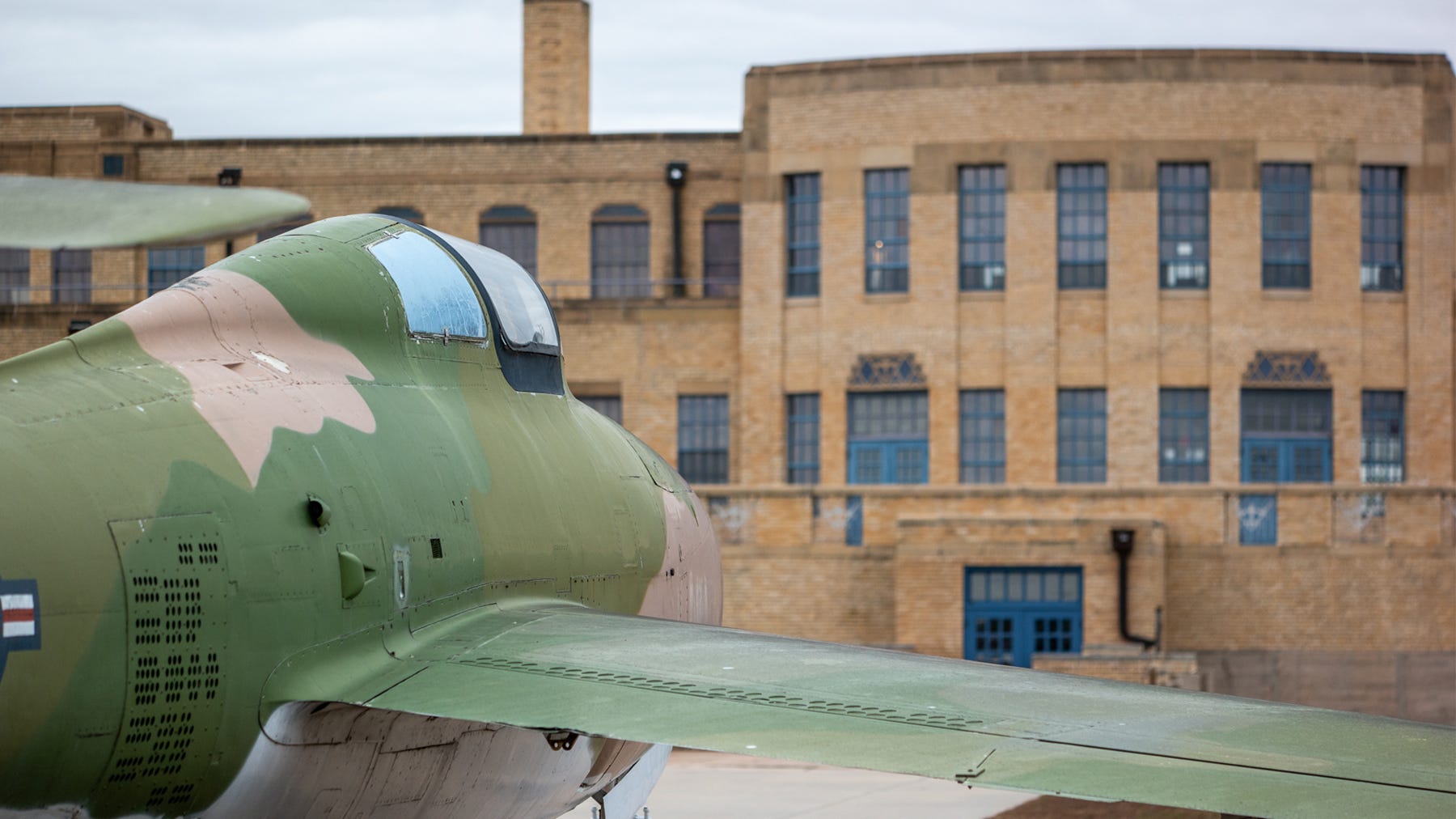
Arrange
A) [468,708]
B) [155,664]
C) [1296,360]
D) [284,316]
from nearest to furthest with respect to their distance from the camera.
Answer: [155,664] → [468,708] → [284,316] → [1296,360]

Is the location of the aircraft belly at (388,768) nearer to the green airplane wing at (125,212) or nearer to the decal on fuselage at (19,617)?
the decal on fuselage at (19,617)

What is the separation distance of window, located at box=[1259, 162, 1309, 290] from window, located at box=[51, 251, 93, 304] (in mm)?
28284

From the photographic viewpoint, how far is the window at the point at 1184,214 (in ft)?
146

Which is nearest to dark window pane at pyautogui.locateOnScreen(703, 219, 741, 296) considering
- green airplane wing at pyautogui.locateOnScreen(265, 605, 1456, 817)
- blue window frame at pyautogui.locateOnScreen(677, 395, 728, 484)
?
blue window frame at pyautogui.locateOnScreen(677, 395, 728, 484)

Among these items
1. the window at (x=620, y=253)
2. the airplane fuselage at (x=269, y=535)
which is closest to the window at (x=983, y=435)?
the window at (x=620, y=253)

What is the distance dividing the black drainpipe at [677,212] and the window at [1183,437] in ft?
42.1

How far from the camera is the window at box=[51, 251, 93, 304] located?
50438 millimetres

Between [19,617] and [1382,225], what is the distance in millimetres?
42434

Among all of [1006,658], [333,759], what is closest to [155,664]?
[333,759]

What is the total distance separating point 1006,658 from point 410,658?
28.0 meters

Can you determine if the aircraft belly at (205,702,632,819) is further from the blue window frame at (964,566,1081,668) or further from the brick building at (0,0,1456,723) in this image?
the brick building at (0,0,1456,723)

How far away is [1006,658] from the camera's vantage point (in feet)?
118

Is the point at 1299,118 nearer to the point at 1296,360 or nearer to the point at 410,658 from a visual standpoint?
the point at 1296,360

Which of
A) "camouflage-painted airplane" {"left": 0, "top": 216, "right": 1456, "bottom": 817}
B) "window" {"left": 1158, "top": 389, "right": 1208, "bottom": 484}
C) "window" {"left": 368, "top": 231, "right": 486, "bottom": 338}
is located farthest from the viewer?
"window" {"left": 1158, "top": 389, "right": 1208, "bottom": 484}
